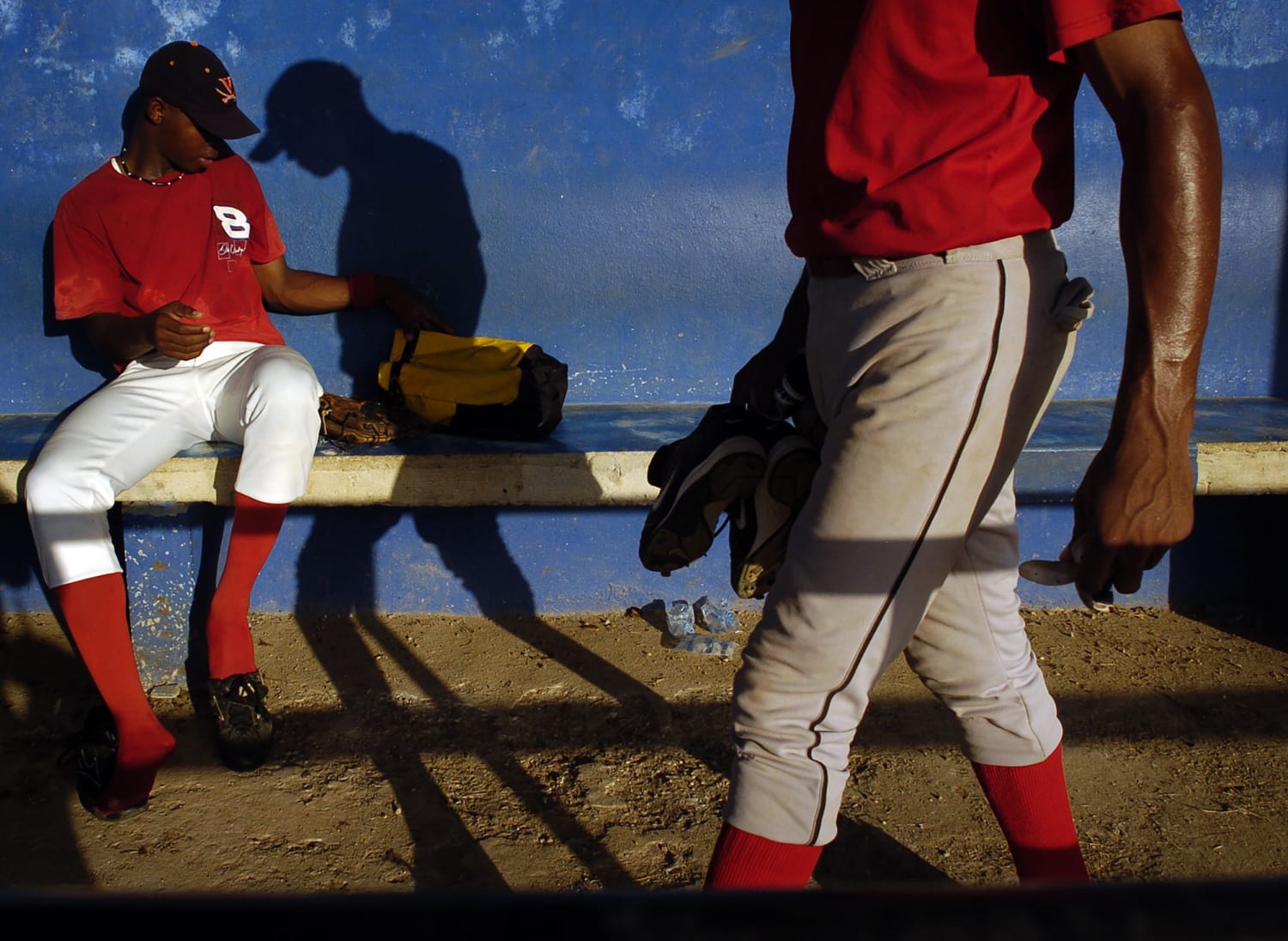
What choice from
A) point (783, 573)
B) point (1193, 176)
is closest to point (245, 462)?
point (783, 573)

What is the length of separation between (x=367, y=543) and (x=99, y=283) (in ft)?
3.66

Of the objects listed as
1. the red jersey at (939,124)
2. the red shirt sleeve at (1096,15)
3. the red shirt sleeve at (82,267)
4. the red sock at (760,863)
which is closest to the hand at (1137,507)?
the red jersey at (939,124)

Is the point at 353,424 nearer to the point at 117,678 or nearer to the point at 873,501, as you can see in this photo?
the point at 117,678

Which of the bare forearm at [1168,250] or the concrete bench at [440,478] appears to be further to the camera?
the concrete bench at [440,478]

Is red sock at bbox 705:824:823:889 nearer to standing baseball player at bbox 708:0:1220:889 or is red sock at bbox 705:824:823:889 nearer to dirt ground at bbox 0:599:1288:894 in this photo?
standing baseball player at bbox 708:0:1220:889

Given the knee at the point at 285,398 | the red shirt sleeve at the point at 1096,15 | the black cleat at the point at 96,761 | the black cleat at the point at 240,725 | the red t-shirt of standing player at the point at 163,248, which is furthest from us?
the red t-shirt of standing player at the point at 163,248

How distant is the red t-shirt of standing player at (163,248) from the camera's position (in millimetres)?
3043

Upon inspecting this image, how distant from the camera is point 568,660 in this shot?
3291 mm

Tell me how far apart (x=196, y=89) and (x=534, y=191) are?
107 cm

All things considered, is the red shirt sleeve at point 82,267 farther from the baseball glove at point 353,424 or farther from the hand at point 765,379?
the hand at point 765,379

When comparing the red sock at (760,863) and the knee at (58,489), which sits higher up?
the knee at (58,489)

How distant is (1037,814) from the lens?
185 centimetres

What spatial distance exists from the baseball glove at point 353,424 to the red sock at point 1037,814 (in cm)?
190

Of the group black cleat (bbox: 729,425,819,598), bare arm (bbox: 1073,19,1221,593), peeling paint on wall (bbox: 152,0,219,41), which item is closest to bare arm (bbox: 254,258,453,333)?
peeling paint on wall (bbox: 152,0,219,41)
